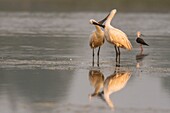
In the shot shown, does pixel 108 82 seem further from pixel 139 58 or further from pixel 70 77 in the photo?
pixel 139 58

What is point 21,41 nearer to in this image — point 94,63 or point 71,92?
point 94,63

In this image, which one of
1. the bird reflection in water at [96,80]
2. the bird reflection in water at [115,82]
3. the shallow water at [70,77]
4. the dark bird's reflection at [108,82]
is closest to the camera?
the shallow water at [70,77]

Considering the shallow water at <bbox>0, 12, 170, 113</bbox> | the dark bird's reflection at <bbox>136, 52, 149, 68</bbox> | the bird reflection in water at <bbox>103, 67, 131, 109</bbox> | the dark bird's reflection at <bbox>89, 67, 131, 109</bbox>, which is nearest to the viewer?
the shallow water at <bbox>0, 12, 170, 113</bbox>

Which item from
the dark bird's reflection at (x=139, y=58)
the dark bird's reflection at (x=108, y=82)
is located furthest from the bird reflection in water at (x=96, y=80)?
the dark bird's reflection at (x=139, y=58)

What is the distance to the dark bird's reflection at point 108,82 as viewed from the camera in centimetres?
1235

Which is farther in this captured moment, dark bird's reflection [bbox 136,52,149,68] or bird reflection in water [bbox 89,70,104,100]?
dark bird's reflection [bbox 136,52,149,68]

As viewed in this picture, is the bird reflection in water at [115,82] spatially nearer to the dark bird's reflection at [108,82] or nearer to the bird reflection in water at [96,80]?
the dark bird's reflection at [108,82]

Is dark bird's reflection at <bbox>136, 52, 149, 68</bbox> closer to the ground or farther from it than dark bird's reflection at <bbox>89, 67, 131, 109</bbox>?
farther from it

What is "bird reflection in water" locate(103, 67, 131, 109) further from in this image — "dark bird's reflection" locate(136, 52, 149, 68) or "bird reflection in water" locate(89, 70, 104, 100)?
"dark bird's reflection" locate(136, 52, 149, 68)

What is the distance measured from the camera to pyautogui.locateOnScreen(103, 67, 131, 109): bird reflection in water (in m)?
12.1

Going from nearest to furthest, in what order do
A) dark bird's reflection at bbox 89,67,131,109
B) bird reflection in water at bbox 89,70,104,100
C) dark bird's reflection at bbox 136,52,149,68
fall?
1. dark bird's reflection at bbox 89,67,131,109
2. bird reflection in water at bbox 89,70,104,100
3. dark bird's reflection at bbox 136,52,149,68

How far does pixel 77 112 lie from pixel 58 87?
2.84 m

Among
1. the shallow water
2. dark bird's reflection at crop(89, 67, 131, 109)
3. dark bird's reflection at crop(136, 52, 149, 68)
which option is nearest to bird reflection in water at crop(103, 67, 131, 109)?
dark bird's reflection at crop(89, 67, 131, 109)
